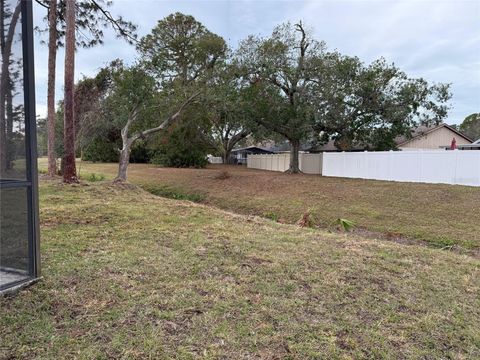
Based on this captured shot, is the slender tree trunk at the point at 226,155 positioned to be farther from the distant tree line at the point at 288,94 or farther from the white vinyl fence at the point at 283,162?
the distant tree line at the point at 288,94

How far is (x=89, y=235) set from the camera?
15.2 ft

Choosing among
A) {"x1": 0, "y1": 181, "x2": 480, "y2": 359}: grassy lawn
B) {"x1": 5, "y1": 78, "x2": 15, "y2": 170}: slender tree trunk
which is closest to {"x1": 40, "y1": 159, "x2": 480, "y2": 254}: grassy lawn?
{"x1": 0, "y1": 181, "x2": 480, "y2": 359}: grassy lawn

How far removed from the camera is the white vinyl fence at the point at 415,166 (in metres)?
11.1

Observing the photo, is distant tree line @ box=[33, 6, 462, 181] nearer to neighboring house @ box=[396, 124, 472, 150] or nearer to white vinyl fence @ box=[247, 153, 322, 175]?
white vinyl fence @ box=[247, 153, 322, 175]

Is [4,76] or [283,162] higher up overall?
[4,76]

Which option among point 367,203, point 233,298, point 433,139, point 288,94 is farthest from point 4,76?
point 433,139

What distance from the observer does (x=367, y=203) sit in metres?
10.3

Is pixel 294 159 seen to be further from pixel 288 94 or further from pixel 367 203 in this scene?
pixel 367 203

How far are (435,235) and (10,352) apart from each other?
7.45 m

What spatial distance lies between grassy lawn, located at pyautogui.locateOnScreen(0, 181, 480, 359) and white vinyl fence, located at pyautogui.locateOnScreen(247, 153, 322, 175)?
47.6 ft

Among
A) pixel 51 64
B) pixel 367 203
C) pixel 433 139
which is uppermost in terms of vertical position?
pixel 51 64

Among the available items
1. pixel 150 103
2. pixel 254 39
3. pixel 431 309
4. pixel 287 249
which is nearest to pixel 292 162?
pixel 254 39

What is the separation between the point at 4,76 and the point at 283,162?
21.7 meters

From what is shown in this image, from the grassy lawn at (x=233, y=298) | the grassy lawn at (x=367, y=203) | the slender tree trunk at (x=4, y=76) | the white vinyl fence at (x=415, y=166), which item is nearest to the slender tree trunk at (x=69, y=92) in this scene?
the grassy lawn at (x=367, y=203)
